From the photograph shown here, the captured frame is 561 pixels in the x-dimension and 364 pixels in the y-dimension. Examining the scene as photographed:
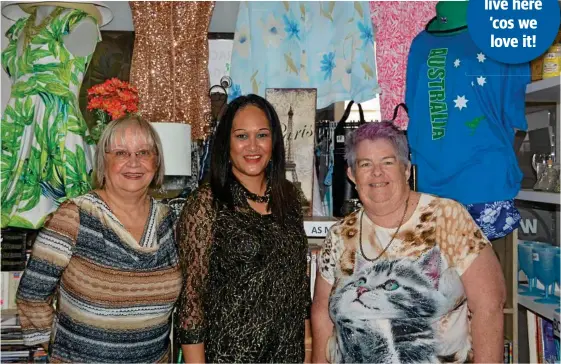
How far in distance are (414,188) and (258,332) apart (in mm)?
1114

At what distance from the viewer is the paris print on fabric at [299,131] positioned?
274 cm

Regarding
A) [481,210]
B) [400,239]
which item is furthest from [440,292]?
[481,210]

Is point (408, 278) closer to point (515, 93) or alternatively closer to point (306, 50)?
point (515, 93)

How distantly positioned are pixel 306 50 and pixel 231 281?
1492 mm

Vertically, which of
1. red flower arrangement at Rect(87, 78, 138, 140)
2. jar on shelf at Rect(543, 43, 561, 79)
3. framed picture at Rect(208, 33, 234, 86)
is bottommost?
red flower arrangement at Rect(87, 78, 138, 140)

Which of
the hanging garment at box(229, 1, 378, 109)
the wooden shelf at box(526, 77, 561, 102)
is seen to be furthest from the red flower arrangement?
the wooden shelf at box(526, 77, 561, 102)

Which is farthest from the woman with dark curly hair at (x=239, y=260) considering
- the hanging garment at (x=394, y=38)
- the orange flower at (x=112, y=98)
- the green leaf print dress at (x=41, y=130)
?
the hanging garment at (x=394, y=38)

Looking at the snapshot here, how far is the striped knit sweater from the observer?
5.89 ft

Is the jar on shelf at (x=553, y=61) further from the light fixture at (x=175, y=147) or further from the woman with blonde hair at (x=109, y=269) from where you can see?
the woman with blonde hair at (x=109, y=269)

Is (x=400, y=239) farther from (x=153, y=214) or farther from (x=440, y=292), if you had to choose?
(x=153, y=214)

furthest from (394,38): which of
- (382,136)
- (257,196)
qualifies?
(257,196)

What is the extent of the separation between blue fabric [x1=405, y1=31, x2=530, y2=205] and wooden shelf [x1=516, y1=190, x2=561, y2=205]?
135 millimetres

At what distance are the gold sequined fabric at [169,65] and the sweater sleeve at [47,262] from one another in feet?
3.49

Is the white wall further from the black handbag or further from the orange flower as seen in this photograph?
the black handbag
